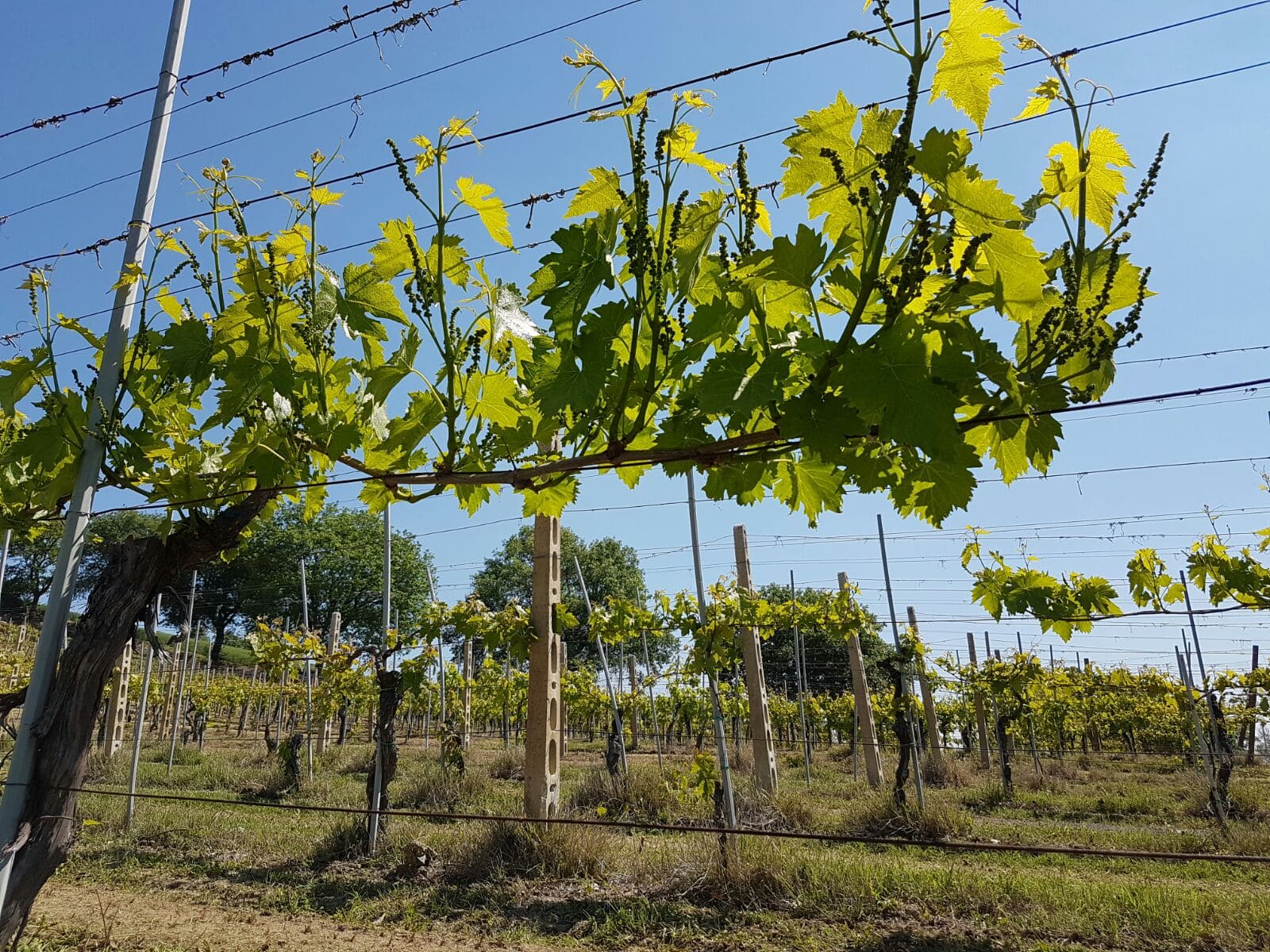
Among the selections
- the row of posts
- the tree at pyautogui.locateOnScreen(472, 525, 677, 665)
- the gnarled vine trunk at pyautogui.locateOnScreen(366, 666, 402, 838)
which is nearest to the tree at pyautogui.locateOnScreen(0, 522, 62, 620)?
the tree at pyautogui.locateOnScreen(472, 525, 677, 665)

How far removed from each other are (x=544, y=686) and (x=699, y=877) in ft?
6.85

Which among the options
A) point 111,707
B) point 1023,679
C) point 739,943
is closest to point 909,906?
point 739,943

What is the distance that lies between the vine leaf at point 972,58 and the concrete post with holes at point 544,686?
585 cm

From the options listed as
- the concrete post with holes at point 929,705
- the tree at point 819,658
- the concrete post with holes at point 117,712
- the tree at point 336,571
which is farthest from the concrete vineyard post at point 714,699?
the tree at point 336,571

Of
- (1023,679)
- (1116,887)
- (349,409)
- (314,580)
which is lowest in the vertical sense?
(1116,887)

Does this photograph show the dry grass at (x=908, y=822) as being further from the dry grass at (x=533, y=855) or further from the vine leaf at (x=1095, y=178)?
the vine leaf at (x=1095, y=178)

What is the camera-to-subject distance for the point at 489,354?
1781mm

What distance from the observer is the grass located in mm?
5465

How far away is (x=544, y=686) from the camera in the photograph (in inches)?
277

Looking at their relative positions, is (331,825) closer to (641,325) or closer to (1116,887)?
(1116,887)

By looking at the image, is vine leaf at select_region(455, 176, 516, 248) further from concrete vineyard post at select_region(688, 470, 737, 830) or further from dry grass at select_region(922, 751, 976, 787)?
dry grass at select_region(922, 751, 976, 787)

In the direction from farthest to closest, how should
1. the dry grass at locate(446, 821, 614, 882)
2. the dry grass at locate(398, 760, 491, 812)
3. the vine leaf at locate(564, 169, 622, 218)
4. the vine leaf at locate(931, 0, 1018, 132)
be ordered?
the dry grass at locate(398, 760, 491, 812)
the dry grass at locate(446, 821, 614, 882)
the vine leaf at locate(564, 169, 622, 218)
the vine leaf at locate(931, 0, 1018, 132)

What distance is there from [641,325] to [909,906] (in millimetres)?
6151

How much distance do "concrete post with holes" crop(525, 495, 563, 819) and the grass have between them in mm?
449
